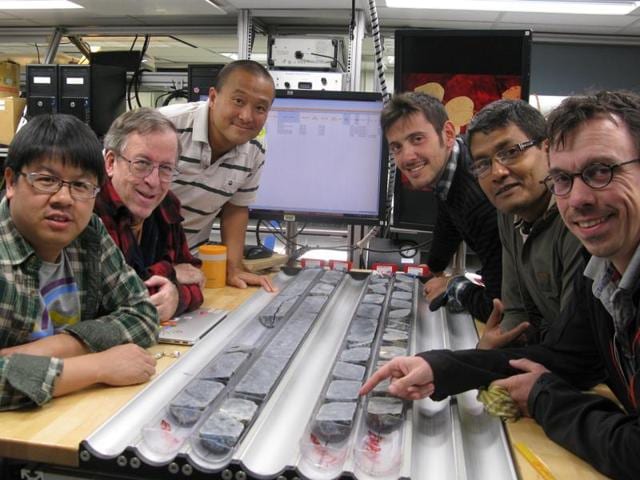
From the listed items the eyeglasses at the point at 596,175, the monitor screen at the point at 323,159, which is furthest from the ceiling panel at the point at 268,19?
the eyeglasses at the point at 596,175

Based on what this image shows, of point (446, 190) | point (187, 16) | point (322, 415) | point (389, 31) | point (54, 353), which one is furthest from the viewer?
point (389, 31)

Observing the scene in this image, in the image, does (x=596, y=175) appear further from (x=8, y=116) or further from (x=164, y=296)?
(x=8, y=116)

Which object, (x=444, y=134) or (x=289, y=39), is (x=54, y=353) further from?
(x=289, y=39)

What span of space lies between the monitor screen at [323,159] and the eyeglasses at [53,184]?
103 centimetres

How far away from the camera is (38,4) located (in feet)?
11.8

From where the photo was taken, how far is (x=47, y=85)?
10.2 feet

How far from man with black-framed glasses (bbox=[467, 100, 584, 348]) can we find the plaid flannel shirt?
0.71 metres

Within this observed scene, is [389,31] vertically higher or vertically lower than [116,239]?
higher

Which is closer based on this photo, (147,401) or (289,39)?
(147,401)

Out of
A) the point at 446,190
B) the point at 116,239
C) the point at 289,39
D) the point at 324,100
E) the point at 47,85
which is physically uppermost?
the point at 289,39

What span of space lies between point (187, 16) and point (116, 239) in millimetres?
2801

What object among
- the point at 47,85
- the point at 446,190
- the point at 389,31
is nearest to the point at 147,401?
the point at 446,190

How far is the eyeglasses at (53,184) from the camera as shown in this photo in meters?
→ 0.99

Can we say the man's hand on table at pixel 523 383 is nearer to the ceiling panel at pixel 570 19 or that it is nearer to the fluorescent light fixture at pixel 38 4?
the ceiling panel at pixel 570 19
